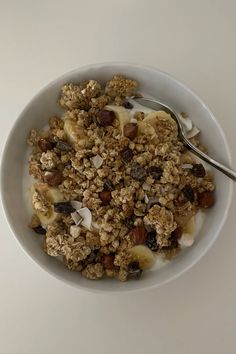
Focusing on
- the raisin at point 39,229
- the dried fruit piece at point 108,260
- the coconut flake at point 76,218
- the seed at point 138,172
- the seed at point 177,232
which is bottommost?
the dried fruit piece at point 108,260

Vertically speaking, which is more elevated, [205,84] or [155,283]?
[205,84]

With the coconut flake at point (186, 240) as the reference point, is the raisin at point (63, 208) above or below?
above

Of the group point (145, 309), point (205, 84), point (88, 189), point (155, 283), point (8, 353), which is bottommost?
point (8, 353)

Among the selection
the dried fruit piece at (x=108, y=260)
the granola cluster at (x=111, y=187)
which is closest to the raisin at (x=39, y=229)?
the granola cluster at (x=111, y=187)

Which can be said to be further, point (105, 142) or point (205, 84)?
point (205, 84)

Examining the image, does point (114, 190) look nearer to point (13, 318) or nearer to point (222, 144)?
point (222, 144)

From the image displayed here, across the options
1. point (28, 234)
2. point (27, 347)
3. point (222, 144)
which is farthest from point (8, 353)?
point (222, 144)

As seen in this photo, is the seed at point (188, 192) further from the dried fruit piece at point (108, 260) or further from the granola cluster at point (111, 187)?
the dried fruit piece at point (108, 260)
